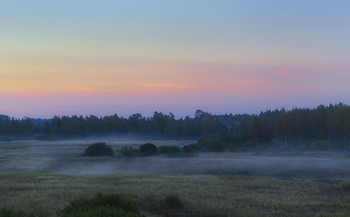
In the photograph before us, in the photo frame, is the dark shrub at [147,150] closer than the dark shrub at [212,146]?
Yes

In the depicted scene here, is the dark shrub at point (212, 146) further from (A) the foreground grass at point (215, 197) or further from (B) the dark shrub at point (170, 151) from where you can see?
(A) the foreground grass at point (215, 197)

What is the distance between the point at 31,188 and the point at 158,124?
143m

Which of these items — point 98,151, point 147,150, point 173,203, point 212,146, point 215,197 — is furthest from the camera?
point 212,146

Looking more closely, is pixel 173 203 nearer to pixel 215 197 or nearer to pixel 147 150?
pixel 215 197

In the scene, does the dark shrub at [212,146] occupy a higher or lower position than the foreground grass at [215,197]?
higher

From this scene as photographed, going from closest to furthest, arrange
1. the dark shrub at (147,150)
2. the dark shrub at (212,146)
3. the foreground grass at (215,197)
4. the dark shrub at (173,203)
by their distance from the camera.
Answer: the foreground grass at (215,197)
the dark shrub at (173,203)
the dark shrub at (147,150)
the dark shrub at (212,146)

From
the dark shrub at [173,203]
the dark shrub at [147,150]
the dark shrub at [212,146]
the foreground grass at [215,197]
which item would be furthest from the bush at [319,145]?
the dark shrub at [173,203]

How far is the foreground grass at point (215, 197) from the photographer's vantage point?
64.5 feet

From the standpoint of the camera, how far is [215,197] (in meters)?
24.7

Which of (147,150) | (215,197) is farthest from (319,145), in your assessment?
(215,197)

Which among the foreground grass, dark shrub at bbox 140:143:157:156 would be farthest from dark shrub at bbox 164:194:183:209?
dark shrub at bbox 140:143:157:156

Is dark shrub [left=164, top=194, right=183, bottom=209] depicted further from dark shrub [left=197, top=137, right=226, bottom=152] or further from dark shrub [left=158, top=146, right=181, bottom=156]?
dark shrub [left=197, top=137, right=226, bottom=152]

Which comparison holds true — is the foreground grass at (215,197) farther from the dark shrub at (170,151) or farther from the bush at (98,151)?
the bush at (98,151)

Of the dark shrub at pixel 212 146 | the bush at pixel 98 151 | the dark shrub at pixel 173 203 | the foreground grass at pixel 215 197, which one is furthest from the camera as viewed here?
the dark shrub at pixel 212 146
